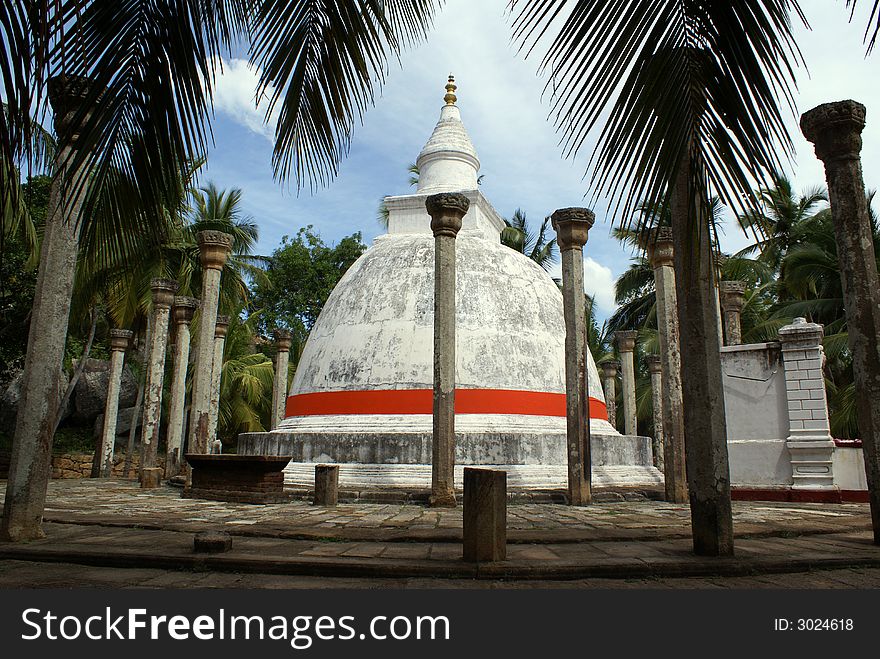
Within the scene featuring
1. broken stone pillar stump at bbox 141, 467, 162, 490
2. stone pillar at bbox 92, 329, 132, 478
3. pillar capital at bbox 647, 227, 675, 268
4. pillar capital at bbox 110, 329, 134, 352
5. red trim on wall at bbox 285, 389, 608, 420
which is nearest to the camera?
pillar capital at bbox 647, 227, 675, 268

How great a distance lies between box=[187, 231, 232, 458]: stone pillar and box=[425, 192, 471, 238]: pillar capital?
3895 mm

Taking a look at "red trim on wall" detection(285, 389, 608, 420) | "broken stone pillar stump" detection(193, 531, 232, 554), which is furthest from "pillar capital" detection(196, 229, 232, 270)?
"broken stone pillar stump" detection(193, 531, 232, 554)

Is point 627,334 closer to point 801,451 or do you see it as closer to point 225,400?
point 801,451

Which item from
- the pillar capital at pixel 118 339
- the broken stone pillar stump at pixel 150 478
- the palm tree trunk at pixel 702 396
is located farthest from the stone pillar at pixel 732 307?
the pillar capital at pixel 118 339

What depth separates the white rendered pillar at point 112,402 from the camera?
55.4 feet

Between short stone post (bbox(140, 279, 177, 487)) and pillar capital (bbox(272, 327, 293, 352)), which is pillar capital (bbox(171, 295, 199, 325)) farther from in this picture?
pillar capital (bbox(272, 327, 293, 352))

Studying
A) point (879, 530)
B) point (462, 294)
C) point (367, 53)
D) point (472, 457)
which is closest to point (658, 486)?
point (472, 457)

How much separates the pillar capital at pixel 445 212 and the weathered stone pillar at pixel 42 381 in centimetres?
543

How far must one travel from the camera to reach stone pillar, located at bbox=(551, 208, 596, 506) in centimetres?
927

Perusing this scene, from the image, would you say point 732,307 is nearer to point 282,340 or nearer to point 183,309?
point 282,340

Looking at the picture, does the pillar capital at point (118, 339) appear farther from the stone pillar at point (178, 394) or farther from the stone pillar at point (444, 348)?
the stone pillar at point (444, 348)

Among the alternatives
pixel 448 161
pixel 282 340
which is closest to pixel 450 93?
pixel 448 161

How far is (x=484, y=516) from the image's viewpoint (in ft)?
14.0

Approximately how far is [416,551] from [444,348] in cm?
483
